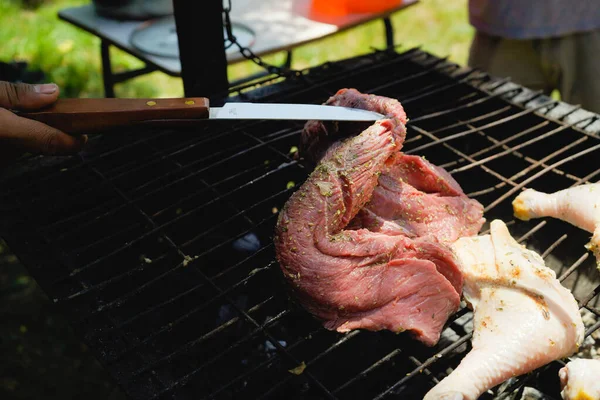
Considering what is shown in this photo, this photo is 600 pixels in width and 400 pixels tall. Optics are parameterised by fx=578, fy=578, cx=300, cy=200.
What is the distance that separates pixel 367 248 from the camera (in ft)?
7.88

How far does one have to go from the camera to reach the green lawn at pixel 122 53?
730cm

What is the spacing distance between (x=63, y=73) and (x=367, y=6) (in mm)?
4249

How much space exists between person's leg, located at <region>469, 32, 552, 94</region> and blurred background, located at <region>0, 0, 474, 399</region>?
3.16ft

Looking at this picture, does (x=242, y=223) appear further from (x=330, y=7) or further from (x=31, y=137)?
(x=330, y=7)

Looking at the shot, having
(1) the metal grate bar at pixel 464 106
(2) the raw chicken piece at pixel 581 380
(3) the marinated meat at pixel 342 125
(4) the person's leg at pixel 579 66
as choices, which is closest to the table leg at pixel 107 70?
(3) the marinated meat at pixel 342 125

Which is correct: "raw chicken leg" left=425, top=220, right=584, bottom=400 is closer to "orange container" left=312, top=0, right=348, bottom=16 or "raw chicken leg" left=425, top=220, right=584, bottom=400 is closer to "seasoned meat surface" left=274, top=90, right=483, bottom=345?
"seasoned meat surface" left=274, top=90, right=483, bottom=345

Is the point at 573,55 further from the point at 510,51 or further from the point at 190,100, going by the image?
the point at 190,100

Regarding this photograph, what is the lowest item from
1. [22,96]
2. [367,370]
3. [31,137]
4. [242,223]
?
[242,223]

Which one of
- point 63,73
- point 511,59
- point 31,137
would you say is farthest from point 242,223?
point 63,73

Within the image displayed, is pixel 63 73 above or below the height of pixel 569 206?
below

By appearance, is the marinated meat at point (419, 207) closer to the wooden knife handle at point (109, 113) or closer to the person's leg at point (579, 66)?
the wooden knife handle at point (109, 113)

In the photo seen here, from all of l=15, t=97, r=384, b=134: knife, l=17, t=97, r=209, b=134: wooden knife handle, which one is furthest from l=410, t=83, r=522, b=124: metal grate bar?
l=17, t=97, r=209, b=134: wooden knife handle

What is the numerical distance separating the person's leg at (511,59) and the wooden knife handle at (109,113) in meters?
3.13

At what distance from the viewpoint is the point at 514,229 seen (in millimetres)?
3361
